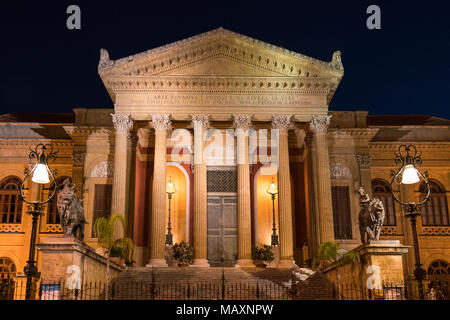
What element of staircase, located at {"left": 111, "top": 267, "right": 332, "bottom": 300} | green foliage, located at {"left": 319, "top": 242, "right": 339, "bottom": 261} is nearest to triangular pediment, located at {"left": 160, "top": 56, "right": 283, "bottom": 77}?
green foliage, located at {"left": 319, "top": 242, "right": 339, "bottom": 261}

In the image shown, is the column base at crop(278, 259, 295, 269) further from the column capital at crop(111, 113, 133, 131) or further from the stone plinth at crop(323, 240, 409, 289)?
the column capital at crop(111, 113, 133, 131)

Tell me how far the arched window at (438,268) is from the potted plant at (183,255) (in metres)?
15.9

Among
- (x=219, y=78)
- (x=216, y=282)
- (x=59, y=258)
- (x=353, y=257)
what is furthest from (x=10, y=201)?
(x=353, y=257)

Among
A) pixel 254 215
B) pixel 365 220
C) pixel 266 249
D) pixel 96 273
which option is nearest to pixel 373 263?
pixel 365 220

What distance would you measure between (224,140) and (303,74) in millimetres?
6530

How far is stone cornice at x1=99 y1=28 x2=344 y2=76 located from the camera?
91.7ft

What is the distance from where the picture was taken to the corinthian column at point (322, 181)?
2723 centimetres

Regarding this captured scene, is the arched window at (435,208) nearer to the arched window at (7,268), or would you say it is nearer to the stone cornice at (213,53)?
the stone cornice at (213,53)

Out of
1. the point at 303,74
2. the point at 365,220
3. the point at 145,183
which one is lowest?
the point at 365,220

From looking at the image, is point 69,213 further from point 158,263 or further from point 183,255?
point 183,255

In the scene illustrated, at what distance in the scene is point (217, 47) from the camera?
28469mm

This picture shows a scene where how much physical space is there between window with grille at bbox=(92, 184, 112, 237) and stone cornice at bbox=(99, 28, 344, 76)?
7.07 metres

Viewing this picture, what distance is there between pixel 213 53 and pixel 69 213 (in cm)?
1416
